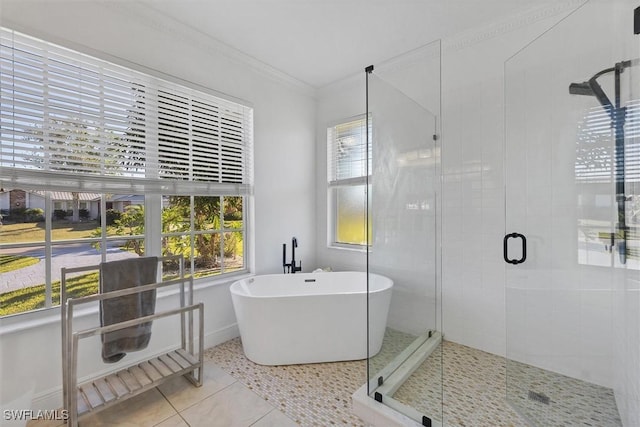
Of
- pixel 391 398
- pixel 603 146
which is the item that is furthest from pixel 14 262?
pixel 603 146

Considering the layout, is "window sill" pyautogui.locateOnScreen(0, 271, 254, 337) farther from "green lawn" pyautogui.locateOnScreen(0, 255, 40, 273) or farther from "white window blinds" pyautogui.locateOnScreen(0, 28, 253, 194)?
"white window blinds" pyautogui.locateOnScreen(0, 28, 253, 194)

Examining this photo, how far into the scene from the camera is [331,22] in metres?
2.25

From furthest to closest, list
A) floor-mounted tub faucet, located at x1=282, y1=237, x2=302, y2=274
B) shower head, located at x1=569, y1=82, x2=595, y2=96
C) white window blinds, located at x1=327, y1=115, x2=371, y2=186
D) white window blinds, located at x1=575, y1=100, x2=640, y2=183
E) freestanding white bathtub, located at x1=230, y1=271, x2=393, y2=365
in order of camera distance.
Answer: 1. white window blinds, located at x1=327, y1=115, x2=371, y2=186
2. floor-mounted tub faucet, located at x1=282, y1=237, x2=302, y2=274
3. freestanding white bathtub, located at x1=230, y1=271, x2=393, y2=365
4. shower head, located at x1=569, y1=82, x2=595, y2=96
5. white window blinds, located at x1=575, y1=100, x2=640, y2=183

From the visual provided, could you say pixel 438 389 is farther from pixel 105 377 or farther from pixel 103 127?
pixel 103 127

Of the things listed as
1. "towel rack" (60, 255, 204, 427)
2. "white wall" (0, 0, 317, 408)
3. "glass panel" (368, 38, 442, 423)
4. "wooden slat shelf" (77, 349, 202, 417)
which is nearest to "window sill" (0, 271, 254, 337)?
"white wall" (0, 0, 317, 408)

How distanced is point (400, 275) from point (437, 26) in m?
2.16

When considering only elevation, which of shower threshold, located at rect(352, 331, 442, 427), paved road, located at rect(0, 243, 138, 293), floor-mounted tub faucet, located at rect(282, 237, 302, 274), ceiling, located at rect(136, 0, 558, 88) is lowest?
shower threshold, located at rect(352, 331, 442, 427)

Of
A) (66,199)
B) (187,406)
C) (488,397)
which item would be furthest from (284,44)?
(488,397)

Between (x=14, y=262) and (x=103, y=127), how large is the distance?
1.03 m

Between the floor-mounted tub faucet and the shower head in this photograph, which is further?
the floor-mounted tub faucet

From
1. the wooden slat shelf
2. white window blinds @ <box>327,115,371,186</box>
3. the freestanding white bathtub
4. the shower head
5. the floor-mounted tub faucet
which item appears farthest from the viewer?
white window blinds @ <box>327,115,371,186</box>

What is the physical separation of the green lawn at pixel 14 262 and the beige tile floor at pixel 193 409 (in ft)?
3.11

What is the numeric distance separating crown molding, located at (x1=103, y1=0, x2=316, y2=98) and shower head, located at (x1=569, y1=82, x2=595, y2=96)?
8.45 feet

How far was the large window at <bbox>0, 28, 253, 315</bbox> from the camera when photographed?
65.2 inches
